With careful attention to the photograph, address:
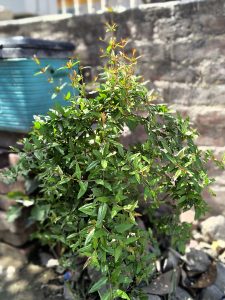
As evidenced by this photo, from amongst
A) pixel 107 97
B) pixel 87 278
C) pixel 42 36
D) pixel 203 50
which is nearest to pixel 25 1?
pixel 42 36

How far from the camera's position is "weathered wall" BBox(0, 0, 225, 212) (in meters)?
2.56

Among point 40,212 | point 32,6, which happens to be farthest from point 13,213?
point 32,6

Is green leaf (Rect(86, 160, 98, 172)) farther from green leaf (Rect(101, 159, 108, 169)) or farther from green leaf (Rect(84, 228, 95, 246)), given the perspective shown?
green leaf (Rect(84, 228, 95, 246))

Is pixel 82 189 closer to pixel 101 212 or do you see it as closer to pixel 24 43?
pixel 101 212

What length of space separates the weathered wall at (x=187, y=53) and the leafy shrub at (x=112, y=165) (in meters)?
0.85

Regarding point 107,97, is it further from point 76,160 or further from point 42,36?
point 42,36

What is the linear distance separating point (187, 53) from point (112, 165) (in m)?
1.44

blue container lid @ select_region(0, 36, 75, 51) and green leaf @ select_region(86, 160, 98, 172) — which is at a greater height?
blue container lid @ select_region(0, 36, 75, 51)

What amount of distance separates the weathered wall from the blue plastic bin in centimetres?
76

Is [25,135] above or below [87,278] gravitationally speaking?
above

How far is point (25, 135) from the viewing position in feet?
8.43

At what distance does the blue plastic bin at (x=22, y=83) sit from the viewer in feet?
7.53

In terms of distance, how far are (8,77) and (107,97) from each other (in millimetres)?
948

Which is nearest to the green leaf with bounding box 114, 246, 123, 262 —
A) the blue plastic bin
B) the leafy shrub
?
the leafy shrub
